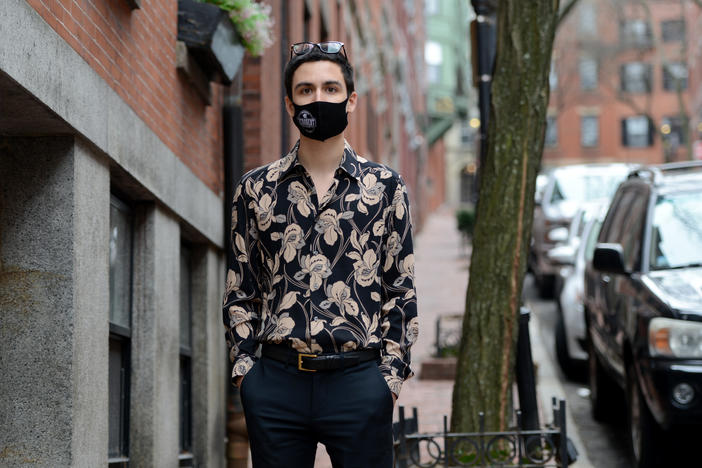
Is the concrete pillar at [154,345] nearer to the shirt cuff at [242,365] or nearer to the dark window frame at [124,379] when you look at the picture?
the dark window frame at [124,379]

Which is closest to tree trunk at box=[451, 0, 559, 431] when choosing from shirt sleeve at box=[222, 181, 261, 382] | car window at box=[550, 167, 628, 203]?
shirt sleeve at box=[222, 181, 261, 382]

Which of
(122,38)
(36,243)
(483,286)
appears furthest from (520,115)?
(36,243)

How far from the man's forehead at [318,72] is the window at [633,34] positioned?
117 ft

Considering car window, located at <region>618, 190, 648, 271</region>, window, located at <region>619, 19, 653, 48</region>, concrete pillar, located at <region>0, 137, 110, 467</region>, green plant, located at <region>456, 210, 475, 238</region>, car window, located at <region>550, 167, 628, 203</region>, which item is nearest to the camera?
concrete pillar, located at <region>0, 137, 110, 467</region>

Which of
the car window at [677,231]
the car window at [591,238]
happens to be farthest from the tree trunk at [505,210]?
the car window at [591,238]

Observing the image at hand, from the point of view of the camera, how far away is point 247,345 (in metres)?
3.74

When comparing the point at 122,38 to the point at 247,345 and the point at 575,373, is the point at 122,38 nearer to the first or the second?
the point at 247,345

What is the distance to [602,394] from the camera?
31.4 feet

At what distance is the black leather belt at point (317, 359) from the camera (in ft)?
11.7

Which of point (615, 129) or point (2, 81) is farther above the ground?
point (615, 129)

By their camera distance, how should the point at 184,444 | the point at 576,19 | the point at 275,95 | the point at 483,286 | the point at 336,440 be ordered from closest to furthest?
the point at 336,440, the point at 483,286, the point at 184,444, the point at 275,95, the point at 576,19

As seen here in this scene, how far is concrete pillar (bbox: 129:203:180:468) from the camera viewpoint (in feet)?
20.3

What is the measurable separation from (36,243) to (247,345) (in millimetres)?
1325

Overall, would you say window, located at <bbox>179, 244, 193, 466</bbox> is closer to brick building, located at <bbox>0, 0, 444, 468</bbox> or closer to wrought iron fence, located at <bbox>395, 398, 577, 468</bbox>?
brick building, located at <bbox>0, 0, 444, 468</bbox>
